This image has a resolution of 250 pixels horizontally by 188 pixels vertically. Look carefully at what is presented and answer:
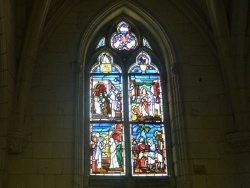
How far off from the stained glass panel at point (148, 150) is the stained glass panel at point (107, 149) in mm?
243

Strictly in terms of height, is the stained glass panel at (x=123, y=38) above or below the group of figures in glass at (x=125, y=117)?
above

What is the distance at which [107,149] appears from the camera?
27.2 ft

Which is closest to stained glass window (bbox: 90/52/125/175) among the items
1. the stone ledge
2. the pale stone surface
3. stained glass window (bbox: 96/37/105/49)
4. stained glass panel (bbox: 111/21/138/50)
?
stained glass window (bbox: 96/37/105/49)

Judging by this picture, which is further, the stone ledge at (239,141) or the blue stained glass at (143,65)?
the blue stained glass at (143,65)

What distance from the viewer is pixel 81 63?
28.4ft

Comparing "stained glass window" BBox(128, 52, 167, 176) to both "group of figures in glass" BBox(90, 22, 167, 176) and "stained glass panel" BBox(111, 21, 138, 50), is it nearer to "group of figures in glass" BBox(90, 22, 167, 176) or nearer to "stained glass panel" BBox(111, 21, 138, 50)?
"group of figures in glass" BBox(90, 22, 167, 176)

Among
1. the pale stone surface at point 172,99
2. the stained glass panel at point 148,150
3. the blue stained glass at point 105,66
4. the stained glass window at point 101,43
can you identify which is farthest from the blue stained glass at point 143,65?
the stained glass panel at point 148,150

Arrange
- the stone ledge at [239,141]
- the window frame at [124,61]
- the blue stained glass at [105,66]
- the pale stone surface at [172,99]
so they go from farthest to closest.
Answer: the blue stained glass at [105,66], the window frame at [124,61], the stone ledge at [239,141], the pale stone surface at [172,99]

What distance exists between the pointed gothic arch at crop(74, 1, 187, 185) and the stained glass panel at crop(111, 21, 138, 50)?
9.8 inches

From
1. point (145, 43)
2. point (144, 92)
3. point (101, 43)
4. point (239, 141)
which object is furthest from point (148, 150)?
point (101, 43)

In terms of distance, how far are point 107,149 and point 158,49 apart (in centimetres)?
256

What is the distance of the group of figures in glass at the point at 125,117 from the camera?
824cm

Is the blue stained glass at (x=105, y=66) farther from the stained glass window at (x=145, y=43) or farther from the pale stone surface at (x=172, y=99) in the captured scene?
the stained glass window at (x=145, y=43)

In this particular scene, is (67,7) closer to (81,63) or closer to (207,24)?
(81,63)
